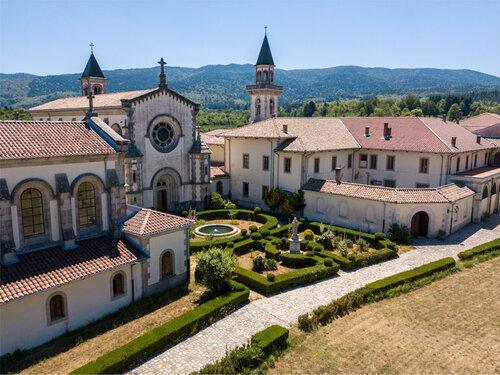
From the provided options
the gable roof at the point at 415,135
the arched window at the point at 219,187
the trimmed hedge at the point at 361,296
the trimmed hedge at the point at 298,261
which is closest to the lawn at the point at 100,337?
the trimmed hedge at the point at 361,296

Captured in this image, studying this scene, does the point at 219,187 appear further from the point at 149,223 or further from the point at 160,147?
the point at 149,223

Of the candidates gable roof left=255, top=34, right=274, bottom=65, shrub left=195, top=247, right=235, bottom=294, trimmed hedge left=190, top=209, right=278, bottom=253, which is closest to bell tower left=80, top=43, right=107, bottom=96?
gable roof left=255, top=34, right=274, bottom=65

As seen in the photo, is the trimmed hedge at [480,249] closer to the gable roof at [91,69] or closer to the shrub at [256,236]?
the shrub at [256,236]

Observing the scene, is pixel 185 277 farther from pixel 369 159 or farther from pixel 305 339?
pixel 369 159

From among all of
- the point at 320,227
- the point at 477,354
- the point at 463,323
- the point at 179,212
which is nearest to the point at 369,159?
the point at 320,227

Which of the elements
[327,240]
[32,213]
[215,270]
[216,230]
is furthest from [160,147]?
[215,270]

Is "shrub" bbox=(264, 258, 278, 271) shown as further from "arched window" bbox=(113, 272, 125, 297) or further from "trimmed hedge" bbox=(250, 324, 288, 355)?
"arched window" bbox=(113, 272, 125, 297)

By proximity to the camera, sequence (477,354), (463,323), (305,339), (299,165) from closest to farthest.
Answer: (477,354) < (305,339) < (463,323) < (299,165)
